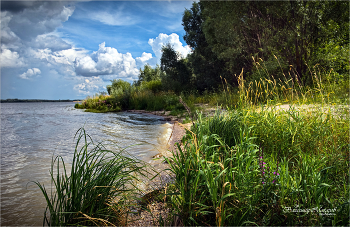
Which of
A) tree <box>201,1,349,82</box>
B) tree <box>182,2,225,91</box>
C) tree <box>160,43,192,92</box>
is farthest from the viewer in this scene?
tree <box>160,43,192,92</box>

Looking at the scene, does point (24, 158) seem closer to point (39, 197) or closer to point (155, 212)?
point (39, 197)

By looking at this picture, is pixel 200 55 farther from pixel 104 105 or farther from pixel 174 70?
pixel 104 105

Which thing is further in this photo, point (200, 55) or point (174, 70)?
point (174, 70)

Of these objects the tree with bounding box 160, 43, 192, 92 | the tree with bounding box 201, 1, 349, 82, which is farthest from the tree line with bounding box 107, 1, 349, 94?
the tree with bounding box 160, 43, 192, 92

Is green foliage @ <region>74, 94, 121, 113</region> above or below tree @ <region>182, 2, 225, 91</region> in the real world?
below

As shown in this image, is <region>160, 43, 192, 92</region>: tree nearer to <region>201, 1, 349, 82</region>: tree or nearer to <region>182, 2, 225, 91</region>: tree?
<region>182, 2, 225, 91</region>: tree

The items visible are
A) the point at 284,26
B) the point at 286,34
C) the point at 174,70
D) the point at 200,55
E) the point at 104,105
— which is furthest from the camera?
the point at 174,70

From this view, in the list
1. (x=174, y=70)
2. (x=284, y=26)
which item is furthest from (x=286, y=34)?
(x=174, y=70)

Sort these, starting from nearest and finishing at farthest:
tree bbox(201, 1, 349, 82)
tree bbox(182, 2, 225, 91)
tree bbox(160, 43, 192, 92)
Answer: tree bbox(201, 1, 349, 82)
tree bbox(182, 2, 225, 91)
tree bbox(160, 43, 192, 92)

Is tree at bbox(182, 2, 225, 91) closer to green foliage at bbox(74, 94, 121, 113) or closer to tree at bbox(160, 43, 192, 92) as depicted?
tree at bbox(160, 43, 192, 92)

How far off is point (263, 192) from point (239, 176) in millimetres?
238

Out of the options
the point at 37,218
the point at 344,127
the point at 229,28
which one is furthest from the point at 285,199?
the point at 229,28

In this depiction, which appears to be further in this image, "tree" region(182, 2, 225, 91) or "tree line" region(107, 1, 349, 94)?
"tree" region(182, 2, 225, 91)

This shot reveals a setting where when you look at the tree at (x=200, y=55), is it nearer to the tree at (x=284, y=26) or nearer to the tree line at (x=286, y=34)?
the tree line at (x=286, y=34)
